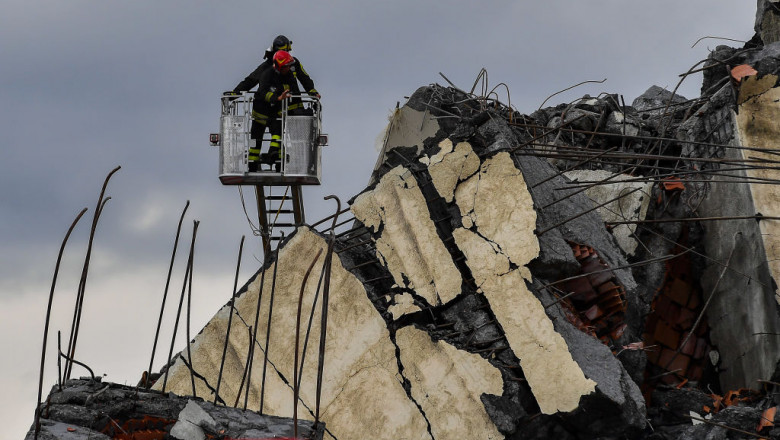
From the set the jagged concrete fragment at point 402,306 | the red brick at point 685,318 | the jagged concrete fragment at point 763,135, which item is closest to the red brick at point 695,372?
the red brick at point 685,318

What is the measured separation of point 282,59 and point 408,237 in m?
3.78

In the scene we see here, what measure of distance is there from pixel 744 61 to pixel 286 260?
184 inches

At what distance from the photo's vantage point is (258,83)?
1129 centimetres

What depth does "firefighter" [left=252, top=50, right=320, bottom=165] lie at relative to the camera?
10992mm

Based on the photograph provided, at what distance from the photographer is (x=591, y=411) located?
6.97 metres

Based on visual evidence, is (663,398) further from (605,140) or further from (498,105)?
(605,140)

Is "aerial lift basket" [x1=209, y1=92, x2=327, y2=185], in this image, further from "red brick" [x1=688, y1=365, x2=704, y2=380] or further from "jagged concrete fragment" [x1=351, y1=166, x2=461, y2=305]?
"red brick" [x1=688, y1=365, x2=704, y2=380]

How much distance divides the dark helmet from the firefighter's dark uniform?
0.10 meters

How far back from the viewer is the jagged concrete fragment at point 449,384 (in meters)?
7.25

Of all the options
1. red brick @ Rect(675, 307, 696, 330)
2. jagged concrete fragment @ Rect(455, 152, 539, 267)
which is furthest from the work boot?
red brick @ Rect(675, 307, 696, 330)

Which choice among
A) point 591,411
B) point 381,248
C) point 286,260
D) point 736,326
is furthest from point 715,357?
point 286,260

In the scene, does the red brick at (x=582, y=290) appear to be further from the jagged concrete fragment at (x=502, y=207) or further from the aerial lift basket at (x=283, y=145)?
the aerial lift basket at (x=283, y=145)

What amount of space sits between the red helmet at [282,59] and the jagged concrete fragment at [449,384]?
444 centimetres

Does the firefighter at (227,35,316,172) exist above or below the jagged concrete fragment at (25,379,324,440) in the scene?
above
